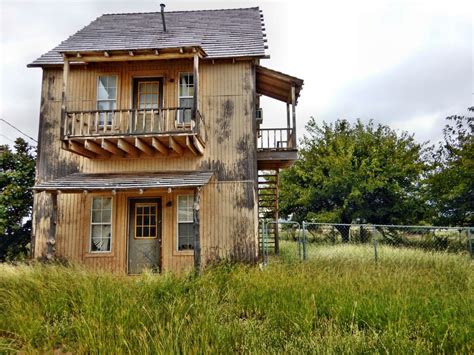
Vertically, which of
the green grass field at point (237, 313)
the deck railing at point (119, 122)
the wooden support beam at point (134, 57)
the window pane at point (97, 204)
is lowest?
the green grass field at point (237, 313)

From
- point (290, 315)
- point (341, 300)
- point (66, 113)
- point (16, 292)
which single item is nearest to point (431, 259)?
point (341, 300)

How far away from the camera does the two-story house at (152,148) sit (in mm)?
11883

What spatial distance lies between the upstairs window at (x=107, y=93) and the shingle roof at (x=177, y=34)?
45.5 inches

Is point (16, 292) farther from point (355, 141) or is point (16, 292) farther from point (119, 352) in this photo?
point (355, 141)

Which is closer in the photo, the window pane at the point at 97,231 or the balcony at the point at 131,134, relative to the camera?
the balcony at the point at 131,134

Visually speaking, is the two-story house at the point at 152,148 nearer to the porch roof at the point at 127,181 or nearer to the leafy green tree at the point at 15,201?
the porch roof at the point at 127,181

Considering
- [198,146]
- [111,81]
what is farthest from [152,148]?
[111,81]

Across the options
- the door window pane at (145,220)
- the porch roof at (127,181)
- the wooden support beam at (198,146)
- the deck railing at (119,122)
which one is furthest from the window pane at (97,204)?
the wooden support beam at (198,146)

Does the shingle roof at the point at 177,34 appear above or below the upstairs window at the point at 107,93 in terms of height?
above

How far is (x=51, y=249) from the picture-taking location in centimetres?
1109

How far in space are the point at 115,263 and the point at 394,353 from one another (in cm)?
1001

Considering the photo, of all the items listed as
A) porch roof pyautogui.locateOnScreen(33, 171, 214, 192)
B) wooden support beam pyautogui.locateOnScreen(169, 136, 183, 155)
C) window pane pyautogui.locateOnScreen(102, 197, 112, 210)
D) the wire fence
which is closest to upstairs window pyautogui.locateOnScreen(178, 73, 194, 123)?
wooden support beam pyautogui.locateOnScreen(169, 136, 183, 155)

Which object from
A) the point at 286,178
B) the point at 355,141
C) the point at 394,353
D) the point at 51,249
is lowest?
the point at 394,353

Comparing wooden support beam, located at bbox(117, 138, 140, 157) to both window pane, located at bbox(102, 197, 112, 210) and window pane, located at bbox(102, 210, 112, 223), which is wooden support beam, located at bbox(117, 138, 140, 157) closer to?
window pane, located at bbox(102, 197, 112, 210)
